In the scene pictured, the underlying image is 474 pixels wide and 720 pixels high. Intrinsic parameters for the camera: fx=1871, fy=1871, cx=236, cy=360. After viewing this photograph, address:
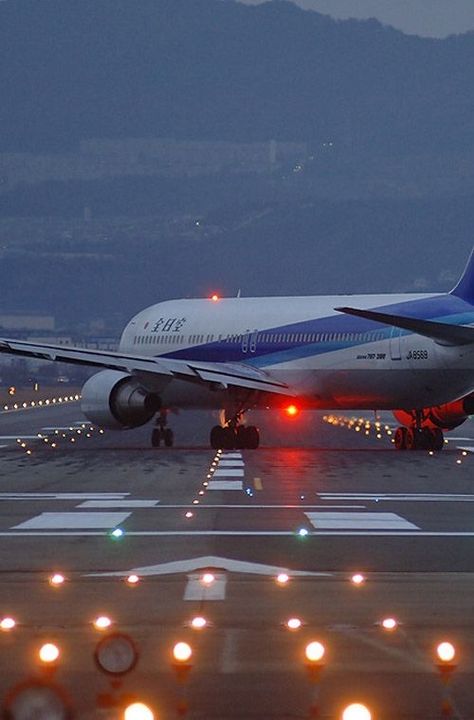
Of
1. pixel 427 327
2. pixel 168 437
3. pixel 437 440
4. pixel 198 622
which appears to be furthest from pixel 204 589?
pixel 168 437

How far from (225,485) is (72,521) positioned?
811 cm

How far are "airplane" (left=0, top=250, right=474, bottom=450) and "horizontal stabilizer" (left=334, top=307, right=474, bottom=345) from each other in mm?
147

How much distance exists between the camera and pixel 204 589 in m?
16.6

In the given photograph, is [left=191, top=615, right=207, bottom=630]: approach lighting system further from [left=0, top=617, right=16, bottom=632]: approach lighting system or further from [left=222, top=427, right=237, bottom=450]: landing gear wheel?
[left=222, top=427, right=237, bottom=450]: landing gear wheel

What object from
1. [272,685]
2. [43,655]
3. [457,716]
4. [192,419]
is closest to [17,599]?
[43,655]

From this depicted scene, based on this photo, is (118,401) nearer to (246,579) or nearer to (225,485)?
(225,485)

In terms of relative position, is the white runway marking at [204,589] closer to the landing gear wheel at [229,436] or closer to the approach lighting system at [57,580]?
the approach lighting system at [57,580]

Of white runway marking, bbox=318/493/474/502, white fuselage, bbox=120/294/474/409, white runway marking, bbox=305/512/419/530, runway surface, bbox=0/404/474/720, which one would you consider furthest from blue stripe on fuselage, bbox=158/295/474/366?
white runway marking, bbox=305/512/419/530

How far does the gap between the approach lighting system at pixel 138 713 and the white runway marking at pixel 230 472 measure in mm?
24985

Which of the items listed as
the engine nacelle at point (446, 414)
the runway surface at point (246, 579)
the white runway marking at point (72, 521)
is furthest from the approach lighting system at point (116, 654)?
the engine nacelle at point (446, 414)

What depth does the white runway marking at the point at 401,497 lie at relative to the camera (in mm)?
28531

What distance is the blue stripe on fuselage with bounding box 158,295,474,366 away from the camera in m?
44.1

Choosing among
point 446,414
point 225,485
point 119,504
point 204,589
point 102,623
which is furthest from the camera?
point 446,414

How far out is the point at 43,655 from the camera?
12555 mm
